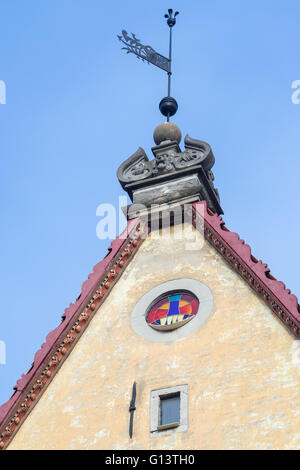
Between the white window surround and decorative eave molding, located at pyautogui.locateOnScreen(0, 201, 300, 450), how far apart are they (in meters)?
2.24

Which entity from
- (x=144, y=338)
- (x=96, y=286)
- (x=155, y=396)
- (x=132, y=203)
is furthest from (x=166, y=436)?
(x=132, y=203)

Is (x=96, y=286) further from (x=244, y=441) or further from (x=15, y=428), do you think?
(x=244, y=441)

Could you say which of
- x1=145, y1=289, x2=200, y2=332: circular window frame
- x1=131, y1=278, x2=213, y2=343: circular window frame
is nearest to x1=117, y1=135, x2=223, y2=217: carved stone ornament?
x1=131, y1=278, x2=213, y2=343: circular window frame

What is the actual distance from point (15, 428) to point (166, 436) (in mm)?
3050

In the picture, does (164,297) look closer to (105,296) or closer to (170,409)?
(105,296)

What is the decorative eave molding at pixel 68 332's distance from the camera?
74.5 feet

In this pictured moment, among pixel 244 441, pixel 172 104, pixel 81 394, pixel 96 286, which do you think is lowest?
pixel 244 441

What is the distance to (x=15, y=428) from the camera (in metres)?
22.5

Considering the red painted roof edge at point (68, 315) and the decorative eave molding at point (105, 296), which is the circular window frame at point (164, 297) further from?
the red painted roof edge at point (68, 315)

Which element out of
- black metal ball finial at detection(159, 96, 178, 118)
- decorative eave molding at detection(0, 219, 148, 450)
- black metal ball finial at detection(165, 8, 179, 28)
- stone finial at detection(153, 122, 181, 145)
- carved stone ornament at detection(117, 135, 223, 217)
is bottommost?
decorative eave molding at detection(0, 219, 148, 450)

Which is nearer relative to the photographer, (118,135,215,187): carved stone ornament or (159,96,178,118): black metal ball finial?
(118,135,215,187): carved stone ornament

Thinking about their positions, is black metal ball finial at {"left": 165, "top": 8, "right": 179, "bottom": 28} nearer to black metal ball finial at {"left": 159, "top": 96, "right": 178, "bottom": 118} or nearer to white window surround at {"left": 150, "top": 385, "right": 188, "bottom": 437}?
black metal ball finial at {"left": 159, "top": 96, "right": 178, "bottom": 118}

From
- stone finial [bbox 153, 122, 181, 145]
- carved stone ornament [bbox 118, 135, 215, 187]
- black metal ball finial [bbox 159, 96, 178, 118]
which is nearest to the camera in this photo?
carved stone ornament [bbox 118, 135, 215, 187]

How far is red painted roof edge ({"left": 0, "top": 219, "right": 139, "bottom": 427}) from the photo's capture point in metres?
23.0
